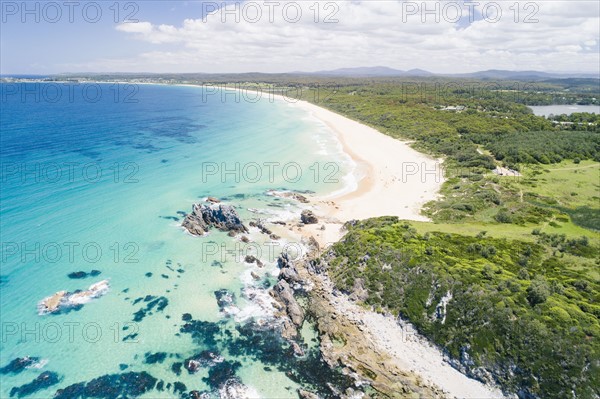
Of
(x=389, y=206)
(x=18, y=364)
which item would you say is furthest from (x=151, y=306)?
(x=389, y=206)

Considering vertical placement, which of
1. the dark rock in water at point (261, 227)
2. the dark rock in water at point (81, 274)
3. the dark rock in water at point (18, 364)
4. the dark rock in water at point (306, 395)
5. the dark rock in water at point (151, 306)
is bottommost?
the dark rock in water at point (306, 395)

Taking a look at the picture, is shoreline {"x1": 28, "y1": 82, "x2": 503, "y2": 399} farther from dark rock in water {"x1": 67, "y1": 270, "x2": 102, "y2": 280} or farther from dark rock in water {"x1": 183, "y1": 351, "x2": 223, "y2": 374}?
dark rock in water {"x1": 67, "y1": 270, "x2": 102, "y2": 280}

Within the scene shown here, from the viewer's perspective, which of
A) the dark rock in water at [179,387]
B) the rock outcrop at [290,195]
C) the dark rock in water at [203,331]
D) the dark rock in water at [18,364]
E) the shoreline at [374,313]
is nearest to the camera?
the dark rock in water at [179,387]

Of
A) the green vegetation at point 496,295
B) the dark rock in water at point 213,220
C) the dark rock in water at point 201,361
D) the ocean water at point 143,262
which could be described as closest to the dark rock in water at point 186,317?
the ocean water at point 143,262

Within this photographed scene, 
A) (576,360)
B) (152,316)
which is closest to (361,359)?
(576,360)

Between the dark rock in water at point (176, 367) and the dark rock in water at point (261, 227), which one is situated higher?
the dark rock in water at point (261, 227)

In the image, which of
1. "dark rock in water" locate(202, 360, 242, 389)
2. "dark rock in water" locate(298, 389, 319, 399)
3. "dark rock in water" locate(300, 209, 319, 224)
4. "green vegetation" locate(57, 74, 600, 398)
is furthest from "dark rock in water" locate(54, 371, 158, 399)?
"dark rock in water" locate(300, 209, 319, 224)

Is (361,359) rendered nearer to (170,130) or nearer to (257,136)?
(257,136)

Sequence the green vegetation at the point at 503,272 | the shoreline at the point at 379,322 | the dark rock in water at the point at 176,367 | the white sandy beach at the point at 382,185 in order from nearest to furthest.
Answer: the green vegetation at the point at 503,272 < the shoreline at the point at 379,322 < the dark rock in water at the point at 176,367 < the white sandy beach at the point at 382,185

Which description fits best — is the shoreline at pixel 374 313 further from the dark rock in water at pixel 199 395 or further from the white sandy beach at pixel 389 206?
the dark rock in water at pixel 199 395
